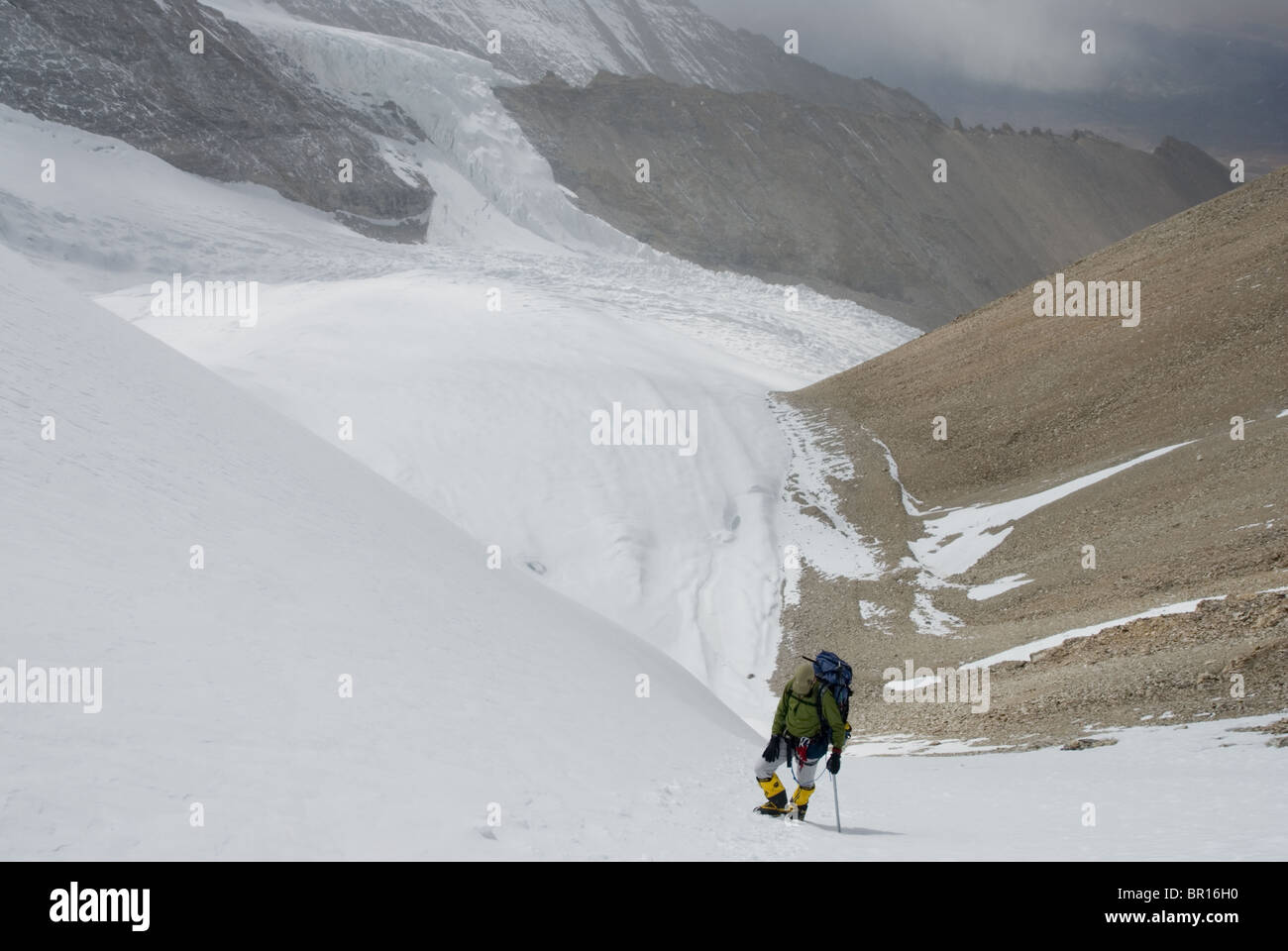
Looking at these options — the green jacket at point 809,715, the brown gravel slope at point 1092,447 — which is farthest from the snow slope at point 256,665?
the brown gravel slope at point 1092,447

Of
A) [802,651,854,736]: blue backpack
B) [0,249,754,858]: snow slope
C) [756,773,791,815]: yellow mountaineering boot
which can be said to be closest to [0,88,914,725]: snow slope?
[0,249,754,858]: snow slope

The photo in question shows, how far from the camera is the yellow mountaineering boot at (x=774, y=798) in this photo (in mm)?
8578

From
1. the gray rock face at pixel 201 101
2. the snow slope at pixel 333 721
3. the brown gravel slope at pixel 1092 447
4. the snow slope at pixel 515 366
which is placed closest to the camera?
the snow slope at pixel 333 721

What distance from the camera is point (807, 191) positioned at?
104875mm

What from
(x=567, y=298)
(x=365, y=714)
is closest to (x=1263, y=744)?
(x=365, y=714)

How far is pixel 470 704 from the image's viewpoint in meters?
8.84

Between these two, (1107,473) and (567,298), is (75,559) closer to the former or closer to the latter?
(1107,473)

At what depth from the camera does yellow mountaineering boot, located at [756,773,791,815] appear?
858cm

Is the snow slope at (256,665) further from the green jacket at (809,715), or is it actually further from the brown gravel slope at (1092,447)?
the brown gravel slope at (1092,447)

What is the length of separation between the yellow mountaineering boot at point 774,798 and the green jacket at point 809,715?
45 cm

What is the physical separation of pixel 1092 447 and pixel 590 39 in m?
144

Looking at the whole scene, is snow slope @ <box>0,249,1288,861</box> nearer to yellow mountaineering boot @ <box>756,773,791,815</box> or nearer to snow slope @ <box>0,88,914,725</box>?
yellow mountaineering boot @ <box>756,773,791,815</box>

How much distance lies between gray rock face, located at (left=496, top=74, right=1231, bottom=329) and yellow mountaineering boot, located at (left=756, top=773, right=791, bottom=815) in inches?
3305
